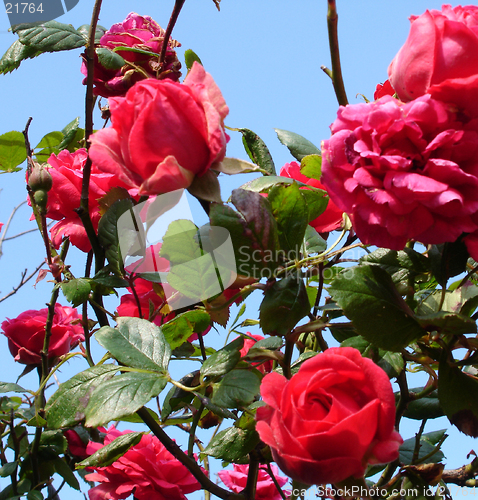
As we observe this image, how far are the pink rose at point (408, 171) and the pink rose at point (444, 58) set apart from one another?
0.05ft

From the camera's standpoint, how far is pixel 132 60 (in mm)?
830

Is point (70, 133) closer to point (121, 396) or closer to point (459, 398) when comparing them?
point (121, 396)

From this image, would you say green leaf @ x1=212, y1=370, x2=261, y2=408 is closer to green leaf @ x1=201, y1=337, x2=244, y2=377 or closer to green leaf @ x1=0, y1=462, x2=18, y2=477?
green leaf @ x1=201, y1=337, x2=244, y2=377

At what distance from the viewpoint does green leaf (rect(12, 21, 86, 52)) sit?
2.46 feet

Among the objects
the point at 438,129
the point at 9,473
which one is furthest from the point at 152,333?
the point at 9,473

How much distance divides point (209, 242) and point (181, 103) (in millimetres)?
155

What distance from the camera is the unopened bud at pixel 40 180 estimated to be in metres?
0.67

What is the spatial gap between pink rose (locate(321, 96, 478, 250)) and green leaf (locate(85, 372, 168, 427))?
27cm

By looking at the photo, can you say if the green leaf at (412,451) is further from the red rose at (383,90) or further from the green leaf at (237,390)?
the red rose at (383,90)

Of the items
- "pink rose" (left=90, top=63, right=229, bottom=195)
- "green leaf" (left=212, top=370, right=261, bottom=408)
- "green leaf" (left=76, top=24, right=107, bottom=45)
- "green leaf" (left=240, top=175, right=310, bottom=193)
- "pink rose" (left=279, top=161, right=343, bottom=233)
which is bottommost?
"green leaf" (left=212, top=370, right=261, bottom=408)

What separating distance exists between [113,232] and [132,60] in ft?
1.11

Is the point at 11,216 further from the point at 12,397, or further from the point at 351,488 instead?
the point at 351,488

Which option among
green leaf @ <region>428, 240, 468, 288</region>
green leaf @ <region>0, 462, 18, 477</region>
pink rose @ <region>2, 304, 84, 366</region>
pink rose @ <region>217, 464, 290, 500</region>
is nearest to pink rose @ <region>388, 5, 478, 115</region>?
green leaf @ <region>428, 240, 468, 288</region>

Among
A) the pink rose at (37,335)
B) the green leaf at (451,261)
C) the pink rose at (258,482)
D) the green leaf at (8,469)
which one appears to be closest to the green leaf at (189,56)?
the green leaf at (451,261)
